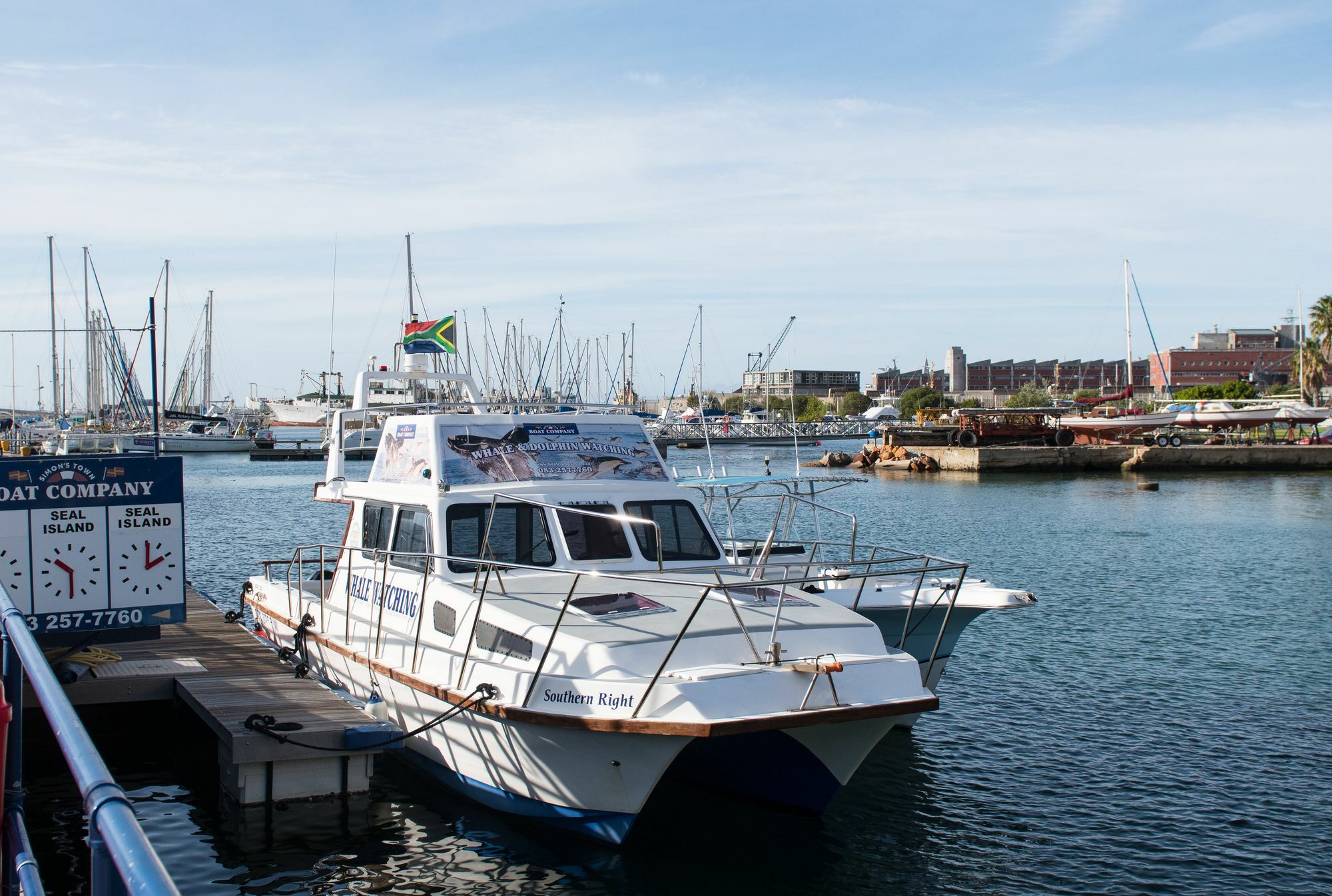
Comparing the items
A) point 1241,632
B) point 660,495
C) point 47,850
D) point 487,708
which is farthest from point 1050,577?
point 47,850

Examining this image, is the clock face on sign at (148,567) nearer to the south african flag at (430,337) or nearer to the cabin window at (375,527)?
the cabin window at (375,527)

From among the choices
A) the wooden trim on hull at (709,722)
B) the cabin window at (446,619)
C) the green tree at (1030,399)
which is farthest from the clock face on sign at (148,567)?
the green tree at (1030,399)

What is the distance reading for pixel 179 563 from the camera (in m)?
11.1

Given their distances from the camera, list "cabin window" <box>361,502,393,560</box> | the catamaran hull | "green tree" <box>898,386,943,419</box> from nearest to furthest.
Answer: the catamaran hull
"cabin window" <box>361,502,393,560</box>
"green tree" <box>898,386,943,419</box>

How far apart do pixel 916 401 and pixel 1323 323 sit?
314 ft

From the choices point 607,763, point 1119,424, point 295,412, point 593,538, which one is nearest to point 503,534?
point 593,538

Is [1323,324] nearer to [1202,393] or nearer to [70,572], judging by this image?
[1202,393]

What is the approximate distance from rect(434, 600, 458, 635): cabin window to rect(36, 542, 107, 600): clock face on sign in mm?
3197

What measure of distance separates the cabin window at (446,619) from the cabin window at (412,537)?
754mm

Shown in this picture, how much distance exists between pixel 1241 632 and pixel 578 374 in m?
62.2

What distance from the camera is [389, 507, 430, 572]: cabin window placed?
38.2ft

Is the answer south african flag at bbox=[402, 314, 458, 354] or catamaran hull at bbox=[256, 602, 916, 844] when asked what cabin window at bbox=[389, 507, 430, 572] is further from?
south african flag at bbox=[402, 314, 458, 354]

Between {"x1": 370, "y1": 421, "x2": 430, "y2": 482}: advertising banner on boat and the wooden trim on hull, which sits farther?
{"x1": 370, "y1": 421, "x2": 430, "y2": 482}: advertising banner on boat

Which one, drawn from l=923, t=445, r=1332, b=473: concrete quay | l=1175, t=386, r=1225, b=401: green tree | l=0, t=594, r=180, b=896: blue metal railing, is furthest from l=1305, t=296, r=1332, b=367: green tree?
l=0, t=594, r=180, b=896: blue metal railing
